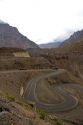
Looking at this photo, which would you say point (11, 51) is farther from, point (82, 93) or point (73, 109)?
point (73, 109)

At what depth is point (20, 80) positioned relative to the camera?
239 ft

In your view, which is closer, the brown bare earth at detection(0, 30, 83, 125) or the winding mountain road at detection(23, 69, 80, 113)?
the brown bare earth at detection(0, 30, 83, 125)

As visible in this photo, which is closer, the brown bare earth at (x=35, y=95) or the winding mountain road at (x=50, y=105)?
the brown bare earth at (x=35, y=95)

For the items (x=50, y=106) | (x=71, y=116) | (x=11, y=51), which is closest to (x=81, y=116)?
(x=71, y=116)

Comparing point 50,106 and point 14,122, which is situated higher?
point 14,122

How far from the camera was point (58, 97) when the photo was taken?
59.0m

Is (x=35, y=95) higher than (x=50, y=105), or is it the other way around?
(x=35, y=95)

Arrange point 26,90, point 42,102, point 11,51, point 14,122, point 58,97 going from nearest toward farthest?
1. point 14,122
2. point 42,102
3. point 58,97
4. point 26,90
5. point 11,51

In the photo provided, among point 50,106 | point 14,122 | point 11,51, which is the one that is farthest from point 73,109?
point 11,51

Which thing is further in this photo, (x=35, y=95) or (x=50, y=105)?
(x=35, y=95)

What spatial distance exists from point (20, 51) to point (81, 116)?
97.9m

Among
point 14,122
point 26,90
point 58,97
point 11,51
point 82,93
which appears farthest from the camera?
point 11,51

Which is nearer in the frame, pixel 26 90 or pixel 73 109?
pixel 73 109

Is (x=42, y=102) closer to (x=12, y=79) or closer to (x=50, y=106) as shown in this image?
(x=50, y=106)
